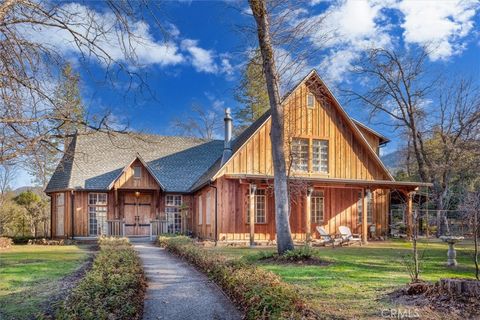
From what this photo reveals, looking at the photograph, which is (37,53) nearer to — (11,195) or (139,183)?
(139,183)

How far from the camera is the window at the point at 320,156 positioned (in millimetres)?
20953

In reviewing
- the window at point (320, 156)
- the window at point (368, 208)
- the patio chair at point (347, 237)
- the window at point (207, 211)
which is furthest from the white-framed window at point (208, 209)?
the window at point (368, 208)

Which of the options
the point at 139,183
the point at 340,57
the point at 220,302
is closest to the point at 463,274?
the point at 220,302

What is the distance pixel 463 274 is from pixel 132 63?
8690 millimetres

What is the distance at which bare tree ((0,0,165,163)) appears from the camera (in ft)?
18.2

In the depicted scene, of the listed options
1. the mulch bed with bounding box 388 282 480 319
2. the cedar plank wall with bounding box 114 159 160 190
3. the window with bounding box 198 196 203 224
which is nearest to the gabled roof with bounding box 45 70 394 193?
the cedar plank wall with bounding box 114 159 160 190

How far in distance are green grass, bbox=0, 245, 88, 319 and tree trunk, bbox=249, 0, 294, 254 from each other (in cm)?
575

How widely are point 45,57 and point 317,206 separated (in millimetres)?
16937

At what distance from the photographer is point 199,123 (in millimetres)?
40656

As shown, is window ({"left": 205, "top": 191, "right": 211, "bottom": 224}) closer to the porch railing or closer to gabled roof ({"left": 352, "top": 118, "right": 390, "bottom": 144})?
the porch railing

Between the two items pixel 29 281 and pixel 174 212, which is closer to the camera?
pixel 29 281

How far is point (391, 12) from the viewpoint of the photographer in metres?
16.0

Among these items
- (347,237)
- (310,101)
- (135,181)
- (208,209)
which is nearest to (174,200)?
(135,181)

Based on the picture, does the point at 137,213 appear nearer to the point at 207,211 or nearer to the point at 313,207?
the point at 207,211
